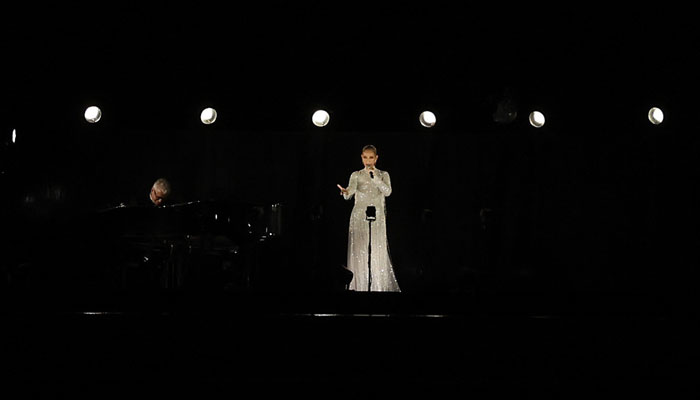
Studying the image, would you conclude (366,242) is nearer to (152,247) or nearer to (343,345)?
(152,247)

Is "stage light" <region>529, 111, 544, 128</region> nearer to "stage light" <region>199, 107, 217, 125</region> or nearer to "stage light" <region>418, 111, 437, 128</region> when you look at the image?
"stage light" <region>418, 111, 437, 128</region>

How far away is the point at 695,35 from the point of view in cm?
673

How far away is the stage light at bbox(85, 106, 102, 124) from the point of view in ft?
25.4

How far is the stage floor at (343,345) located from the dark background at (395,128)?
2126 millimetres

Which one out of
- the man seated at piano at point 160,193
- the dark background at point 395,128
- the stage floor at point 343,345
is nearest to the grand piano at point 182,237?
the dark background at point 395,128

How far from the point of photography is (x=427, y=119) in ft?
25.8

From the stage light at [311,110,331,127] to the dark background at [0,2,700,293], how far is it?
85mm

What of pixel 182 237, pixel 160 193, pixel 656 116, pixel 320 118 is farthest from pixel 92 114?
pixel 656 116

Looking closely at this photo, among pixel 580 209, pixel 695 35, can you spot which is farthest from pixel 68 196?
pixel 695 35

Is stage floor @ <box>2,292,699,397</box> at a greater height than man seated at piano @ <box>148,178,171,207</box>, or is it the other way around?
man seated at piano @ <box>148,178,171,207</box>

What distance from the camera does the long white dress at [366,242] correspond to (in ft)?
24.3

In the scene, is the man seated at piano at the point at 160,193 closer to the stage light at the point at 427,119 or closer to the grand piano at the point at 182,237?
the grand piano at the point at 182,237

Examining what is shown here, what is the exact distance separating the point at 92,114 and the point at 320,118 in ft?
8.42

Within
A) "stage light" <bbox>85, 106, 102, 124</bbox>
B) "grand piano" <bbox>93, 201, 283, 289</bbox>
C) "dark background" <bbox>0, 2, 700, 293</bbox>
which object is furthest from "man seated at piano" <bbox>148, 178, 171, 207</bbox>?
"stage light" <bbox>85, 106, 102, 124</bbox>
